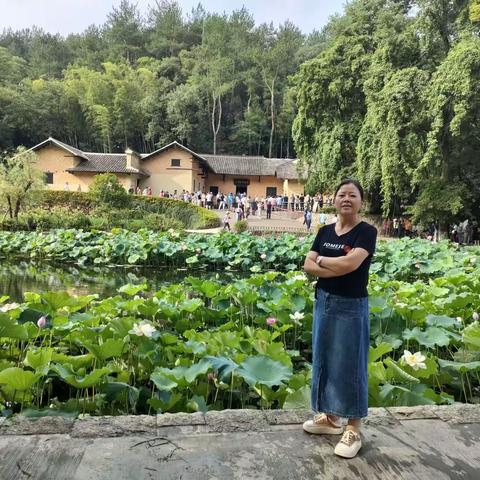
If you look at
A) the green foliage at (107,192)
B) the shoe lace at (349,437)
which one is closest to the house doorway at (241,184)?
the green foliage at (107,192)

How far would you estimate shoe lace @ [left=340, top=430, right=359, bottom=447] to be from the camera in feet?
6.99

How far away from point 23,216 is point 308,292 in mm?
15848

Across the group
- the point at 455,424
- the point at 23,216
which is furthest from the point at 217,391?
the point at 23,216

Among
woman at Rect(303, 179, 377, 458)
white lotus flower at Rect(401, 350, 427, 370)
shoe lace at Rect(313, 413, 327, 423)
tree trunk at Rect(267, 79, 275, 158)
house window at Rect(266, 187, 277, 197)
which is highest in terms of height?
tree trunk at Rect(267, 79, 275, 158)

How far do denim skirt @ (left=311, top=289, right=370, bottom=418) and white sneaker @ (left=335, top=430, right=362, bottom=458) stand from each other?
8 centimetres

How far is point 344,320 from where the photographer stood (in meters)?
2.22

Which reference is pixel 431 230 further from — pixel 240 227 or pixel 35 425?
pixel 35 425

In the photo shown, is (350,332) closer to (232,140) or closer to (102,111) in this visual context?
(102,111)

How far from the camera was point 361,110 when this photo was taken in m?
20.7

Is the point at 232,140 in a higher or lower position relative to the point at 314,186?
higher

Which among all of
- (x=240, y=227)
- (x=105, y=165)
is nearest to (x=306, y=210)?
(x=240, y=227)

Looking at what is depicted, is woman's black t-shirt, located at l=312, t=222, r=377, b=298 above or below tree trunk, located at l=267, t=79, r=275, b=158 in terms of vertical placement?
below

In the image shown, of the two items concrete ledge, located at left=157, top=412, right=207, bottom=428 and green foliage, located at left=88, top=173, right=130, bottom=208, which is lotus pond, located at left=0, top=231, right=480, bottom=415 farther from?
green foliage, located at left=88, top=173, right=130, bottom=208

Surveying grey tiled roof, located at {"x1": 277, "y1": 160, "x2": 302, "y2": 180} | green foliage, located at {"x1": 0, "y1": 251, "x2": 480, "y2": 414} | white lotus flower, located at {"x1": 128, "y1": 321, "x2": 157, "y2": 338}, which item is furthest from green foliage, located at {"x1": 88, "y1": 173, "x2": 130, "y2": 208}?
white lotus flower, located at {"x1": 128, "y1": 321, "x2": 157, "y2": 338}
